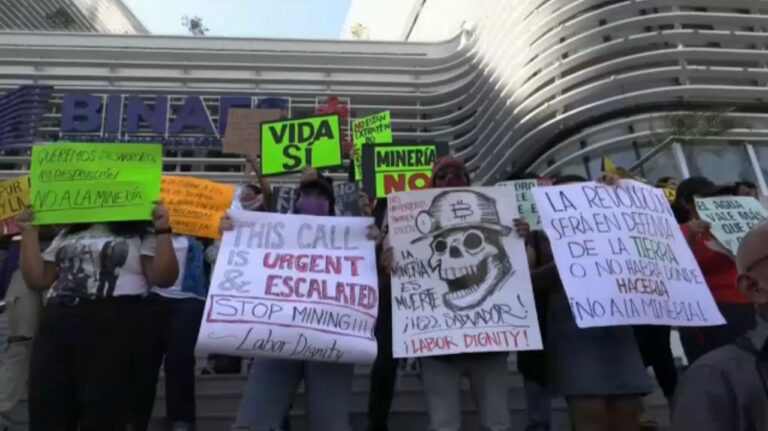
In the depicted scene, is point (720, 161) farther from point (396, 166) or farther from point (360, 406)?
point (360, 406)

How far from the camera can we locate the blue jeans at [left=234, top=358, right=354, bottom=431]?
385cm

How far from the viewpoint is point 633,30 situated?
48.5ft

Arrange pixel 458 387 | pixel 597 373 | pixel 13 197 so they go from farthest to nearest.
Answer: pixel 13 197
pixel 458 387
pixel 597 373

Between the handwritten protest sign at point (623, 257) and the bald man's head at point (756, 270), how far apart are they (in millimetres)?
1889

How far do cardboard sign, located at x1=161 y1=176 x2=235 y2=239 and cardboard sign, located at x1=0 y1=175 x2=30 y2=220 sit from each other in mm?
1130

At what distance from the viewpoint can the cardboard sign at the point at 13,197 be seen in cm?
610

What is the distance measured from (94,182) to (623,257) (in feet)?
9.19

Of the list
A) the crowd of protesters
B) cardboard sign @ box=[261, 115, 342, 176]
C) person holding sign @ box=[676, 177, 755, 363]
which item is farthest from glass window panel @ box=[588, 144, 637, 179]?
the crowd of protesters

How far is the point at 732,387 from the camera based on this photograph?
5.82 feet

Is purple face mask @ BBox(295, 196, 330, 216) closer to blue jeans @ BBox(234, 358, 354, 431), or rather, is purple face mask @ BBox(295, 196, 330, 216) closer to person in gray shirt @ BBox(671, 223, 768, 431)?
blue jeans @ BBox(234, 358, 354, 431)

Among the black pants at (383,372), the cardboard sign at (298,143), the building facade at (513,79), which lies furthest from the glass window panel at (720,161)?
the black pants at (383,372)

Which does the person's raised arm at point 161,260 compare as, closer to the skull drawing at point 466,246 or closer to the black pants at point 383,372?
the black pants at point 383,372

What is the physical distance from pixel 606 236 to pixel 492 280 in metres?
0.67

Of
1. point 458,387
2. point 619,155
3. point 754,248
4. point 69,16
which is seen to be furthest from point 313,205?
point 69,16
